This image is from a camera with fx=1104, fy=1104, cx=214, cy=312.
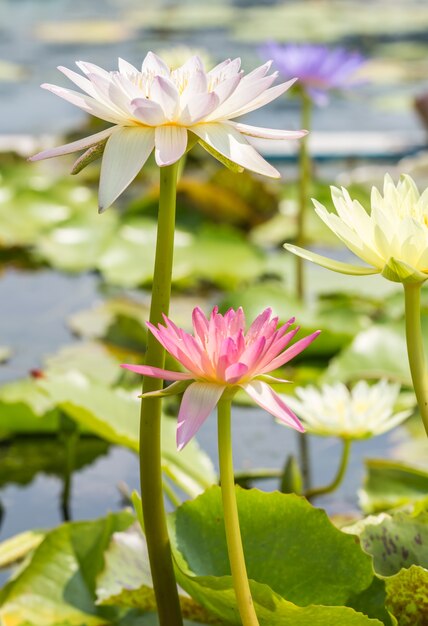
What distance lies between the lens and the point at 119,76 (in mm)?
653

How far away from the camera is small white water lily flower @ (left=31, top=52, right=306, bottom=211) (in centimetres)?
64

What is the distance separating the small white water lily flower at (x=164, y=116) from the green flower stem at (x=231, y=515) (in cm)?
14

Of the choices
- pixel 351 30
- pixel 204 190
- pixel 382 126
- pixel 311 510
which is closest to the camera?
pixel 311 510

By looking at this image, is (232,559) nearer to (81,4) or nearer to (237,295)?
(237,295)

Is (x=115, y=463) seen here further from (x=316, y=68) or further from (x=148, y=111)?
(x=148, y=111)

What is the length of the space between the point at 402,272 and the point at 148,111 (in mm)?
183

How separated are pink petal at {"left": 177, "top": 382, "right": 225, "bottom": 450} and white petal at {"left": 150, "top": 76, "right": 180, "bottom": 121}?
0.53ft

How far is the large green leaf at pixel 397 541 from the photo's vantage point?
0.80 meters

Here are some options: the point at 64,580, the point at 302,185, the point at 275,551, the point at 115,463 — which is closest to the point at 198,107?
the point at 275,551

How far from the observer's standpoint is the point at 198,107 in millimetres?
646

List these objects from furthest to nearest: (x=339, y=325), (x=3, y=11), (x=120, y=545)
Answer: (x=3, y=11) → (x=339, y=325) → (x=120, y=545)

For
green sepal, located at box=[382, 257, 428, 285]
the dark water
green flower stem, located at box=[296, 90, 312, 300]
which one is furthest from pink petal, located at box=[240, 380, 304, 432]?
the dark water

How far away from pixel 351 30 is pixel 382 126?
173 centimetres

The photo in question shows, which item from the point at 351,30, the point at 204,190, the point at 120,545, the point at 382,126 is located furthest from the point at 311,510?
the point at 351,30
